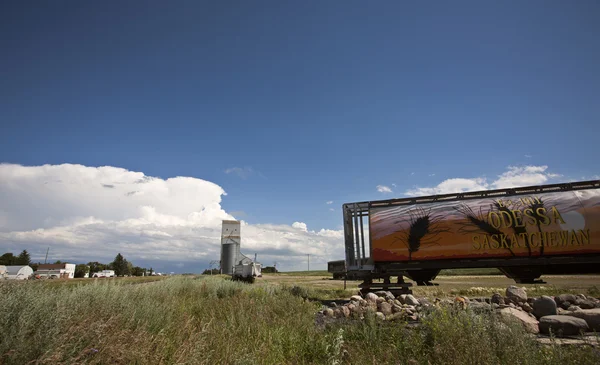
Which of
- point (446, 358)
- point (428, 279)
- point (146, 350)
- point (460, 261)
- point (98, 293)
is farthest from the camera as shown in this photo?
point (428, 279)

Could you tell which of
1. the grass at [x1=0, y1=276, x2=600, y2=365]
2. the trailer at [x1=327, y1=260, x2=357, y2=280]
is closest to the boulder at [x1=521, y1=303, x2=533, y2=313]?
the grass at [x1=0, y1=276, x2=600, y2=365]

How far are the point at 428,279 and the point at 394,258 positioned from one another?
1.86 m

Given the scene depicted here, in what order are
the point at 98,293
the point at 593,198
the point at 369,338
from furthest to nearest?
the point at 593,198
the point at 98,293
the point at 369,338

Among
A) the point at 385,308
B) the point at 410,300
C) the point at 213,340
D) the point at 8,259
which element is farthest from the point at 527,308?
the point at 8,259

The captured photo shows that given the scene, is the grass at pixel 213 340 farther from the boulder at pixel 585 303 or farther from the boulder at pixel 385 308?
the boulder at pixel 585 303

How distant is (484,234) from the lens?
12.3 meters

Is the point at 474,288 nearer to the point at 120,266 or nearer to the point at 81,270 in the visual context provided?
the point at 81,270

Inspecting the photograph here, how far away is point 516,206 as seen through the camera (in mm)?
12305

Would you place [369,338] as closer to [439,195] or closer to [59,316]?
[59,316]

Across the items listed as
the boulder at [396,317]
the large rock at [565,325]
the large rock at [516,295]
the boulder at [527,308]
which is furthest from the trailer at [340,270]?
the large rock at [565,325]

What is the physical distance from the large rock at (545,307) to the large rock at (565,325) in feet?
5.01

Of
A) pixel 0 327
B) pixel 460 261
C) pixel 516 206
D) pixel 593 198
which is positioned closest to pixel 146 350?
pixel 0 327

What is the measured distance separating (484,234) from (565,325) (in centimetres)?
533

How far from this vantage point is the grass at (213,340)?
3.93 metres
